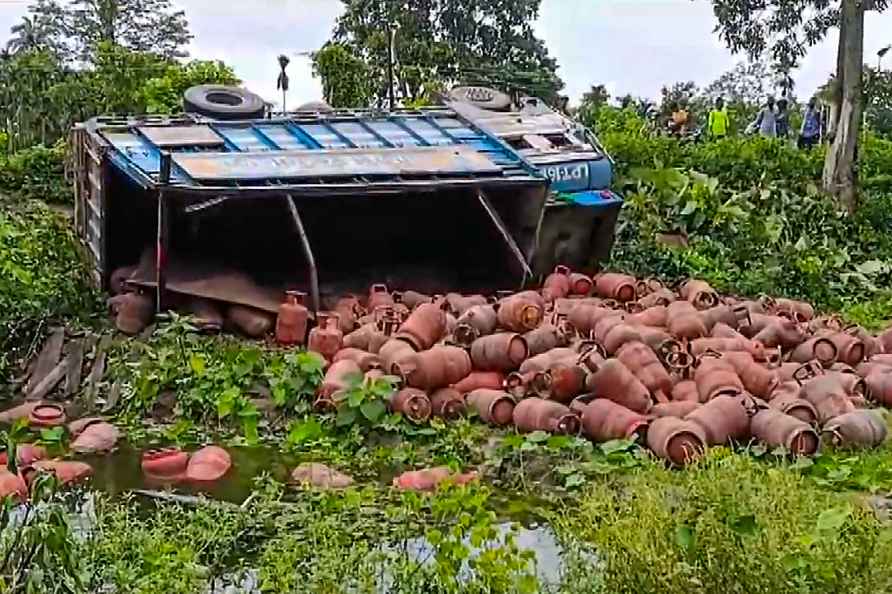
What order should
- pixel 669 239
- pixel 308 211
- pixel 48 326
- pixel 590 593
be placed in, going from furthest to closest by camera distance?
pixel 669 239 < pixel 308 211 < pixel 48 326 < pixel 590 593

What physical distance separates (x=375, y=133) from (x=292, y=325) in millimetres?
2437

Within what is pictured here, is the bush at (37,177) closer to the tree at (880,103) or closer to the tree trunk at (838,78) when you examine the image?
the tree trunk at (838,78)

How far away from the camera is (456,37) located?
3344 centimetres

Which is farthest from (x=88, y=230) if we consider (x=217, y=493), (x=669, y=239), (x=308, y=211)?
(x=669, y=239)

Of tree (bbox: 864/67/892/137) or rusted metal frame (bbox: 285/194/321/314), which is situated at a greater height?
tree (bbox: 864/67/892/137)

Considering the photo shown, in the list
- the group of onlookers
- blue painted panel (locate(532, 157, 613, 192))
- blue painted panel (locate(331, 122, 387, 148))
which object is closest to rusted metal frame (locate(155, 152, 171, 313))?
blue painted panel (locate(331, 122, 387, 148))

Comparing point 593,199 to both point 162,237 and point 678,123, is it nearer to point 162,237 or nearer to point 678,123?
point 162,237

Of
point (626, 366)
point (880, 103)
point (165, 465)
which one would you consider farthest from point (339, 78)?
point (165, 465)

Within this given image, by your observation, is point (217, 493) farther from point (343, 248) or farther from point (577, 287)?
point (343, 248)

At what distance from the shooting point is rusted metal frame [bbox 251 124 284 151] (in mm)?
10749

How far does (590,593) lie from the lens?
456 cm

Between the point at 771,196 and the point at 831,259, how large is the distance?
2.08 meters

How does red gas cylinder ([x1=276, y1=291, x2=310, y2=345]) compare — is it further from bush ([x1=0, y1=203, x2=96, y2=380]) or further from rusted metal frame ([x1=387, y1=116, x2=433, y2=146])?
rusted metal frame ([x1=387, y1=116, x2=433, y2=146])

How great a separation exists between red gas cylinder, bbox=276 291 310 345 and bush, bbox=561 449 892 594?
198 inches
